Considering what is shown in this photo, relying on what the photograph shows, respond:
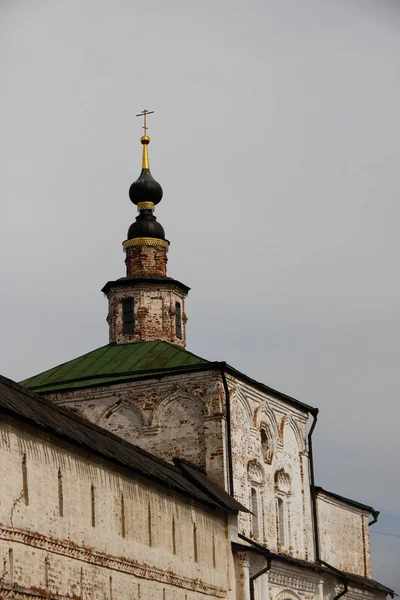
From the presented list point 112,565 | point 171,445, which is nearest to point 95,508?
point 112,565

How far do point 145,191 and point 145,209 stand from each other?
448mm

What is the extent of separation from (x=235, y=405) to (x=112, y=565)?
8159mm

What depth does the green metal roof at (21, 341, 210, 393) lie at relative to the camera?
27.4m

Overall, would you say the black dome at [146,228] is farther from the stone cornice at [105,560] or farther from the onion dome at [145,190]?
the stone cornice at [105,560]

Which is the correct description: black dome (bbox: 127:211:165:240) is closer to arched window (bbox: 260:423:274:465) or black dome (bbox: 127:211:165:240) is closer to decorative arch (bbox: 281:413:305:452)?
decorative arch (bbox: 281:413:305:452)

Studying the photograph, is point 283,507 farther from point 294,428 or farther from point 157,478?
A: point 157,478

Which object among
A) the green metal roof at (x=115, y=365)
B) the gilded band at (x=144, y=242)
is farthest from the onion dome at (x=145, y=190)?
the green metal roof at (x=115, y=365)

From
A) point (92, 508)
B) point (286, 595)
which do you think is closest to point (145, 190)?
point (286, 595)

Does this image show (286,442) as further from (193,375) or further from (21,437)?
(21,437)

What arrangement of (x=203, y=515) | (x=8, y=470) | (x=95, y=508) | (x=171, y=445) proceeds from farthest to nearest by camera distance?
(x=171, y=445) → (x=203, y=515) → (x=95, y=508) → (x=8, y=470)

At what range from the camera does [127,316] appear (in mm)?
30219

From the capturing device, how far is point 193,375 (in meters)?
26.6

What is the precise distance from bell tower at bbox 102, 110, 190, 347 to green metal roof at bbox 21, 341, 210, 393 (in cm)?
48

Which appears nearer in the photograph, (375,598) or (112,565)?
(112,565)
